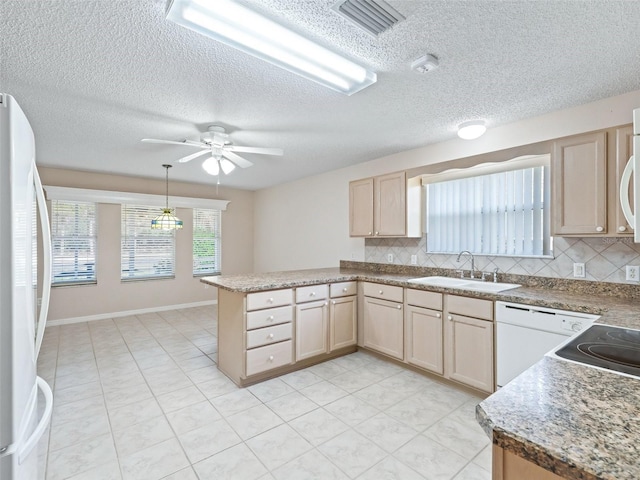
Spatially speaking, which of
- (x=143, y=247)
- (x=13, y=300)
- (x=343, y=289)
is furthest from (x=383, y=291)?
(x=143, y=247)

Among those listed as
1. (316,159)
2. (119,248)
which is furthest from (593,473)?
(119,248)

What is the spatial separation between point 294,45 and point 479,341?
256 centimetres

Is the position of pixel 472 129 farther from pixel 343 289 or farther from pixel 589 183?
pixel 343 289

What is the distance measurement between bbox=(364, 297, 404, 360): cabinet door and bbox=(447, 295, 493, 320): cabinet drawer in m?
0.57

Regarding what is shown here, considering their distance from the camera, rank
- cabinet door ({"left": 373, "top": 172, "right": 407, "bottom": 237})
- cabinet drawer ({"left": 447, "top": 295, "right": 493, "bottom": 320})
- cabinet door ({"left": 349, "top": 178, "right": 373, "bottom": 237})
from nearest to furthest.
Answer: cabinet drawer ({"left": 447, "top": 295, "right": 493, "bottom": 320}), cabinet door ({"left": 373, "top": 172, "right": 407, "bottom": 237}), cabinet door ({"left": 349, "top": 178, "right": 373, "bottom": 237})

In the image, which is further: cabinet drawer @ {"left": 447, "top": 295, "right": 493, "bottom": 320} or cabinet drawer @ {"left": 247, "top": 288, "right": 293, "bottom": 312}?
cabinet drawer @ {"left": 247, "top": 288, "right": 293, "bottom": 312}

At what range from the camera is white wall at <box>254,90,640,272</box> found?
256cm

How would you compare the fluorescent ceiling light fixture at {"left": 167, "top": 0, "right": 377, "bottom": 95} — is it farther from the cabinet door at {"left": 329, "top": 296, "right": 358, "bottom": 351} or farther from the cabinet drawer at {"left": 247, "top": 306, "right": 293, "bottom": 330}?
the cabinet door at {"left": 329, "top": 296, "right": 358, "bottom": 351}

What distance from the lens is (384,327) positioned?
3.37 metres

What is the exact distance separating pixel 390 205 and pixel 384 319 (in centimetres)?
131

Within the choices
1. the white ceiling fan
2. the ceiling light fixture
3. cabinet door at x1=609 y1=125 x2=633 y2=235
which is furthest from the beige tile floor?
the ceiling light fixture

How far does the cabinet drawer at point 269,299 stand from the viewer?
2.87m

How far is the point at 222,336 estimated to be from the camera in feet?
10.6

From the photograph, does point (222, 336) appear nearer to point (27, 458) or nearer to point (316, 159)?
point (27, 458)
